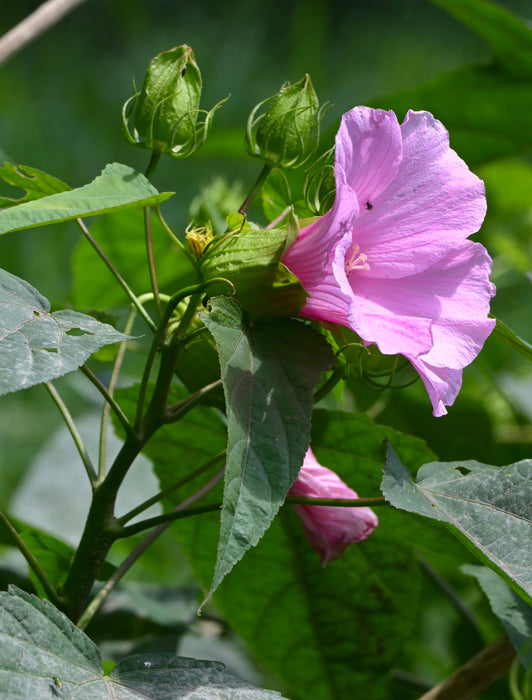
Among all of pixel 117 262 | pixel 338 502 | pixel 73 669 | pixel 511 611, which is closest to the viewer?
pixel 73 669

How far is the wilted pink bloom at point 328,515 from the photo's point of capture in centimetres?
57

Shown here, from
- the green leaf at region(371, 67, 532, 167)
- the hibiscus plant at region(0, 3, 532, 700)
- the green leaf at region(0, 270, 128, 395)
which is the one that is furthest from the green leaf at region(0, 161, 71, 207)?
the green leaf at region(371, 67, 532, 167)

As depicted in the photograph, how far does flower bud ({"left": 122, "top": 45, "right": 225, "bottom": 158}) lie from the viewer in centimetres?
54

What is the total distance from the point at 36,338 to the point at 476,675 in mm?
423

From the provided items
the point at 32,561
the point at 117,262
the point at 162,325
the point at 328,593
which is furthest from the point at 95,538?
the point at 117,262

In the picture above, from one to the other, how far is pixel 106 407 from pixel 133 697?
0.24 m

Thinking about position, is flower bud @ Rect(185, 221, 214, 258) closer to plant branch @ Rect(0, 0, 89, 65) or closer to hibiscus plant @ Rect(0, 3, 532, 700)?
hibiscus plant @ Rect(0, 3, 532, 700)

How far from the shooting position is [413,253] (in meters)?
0.51

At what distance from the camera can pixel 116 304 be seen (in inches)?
38.5

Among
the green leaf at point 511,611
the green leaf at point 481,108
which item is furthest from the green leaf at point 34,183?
the green leaf at point 481,108

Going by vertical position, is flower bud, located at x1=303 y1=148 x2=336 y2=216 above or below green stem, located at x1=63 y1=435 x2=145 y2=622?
above

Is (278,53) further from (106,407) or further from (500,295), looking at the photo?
(106,407)

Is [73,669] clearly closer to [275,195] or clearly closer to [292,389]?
[292,389]

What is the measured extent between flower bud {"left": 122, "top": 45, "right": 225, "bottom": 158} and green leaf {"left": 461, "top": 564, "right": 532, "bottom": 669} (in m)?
0.39
